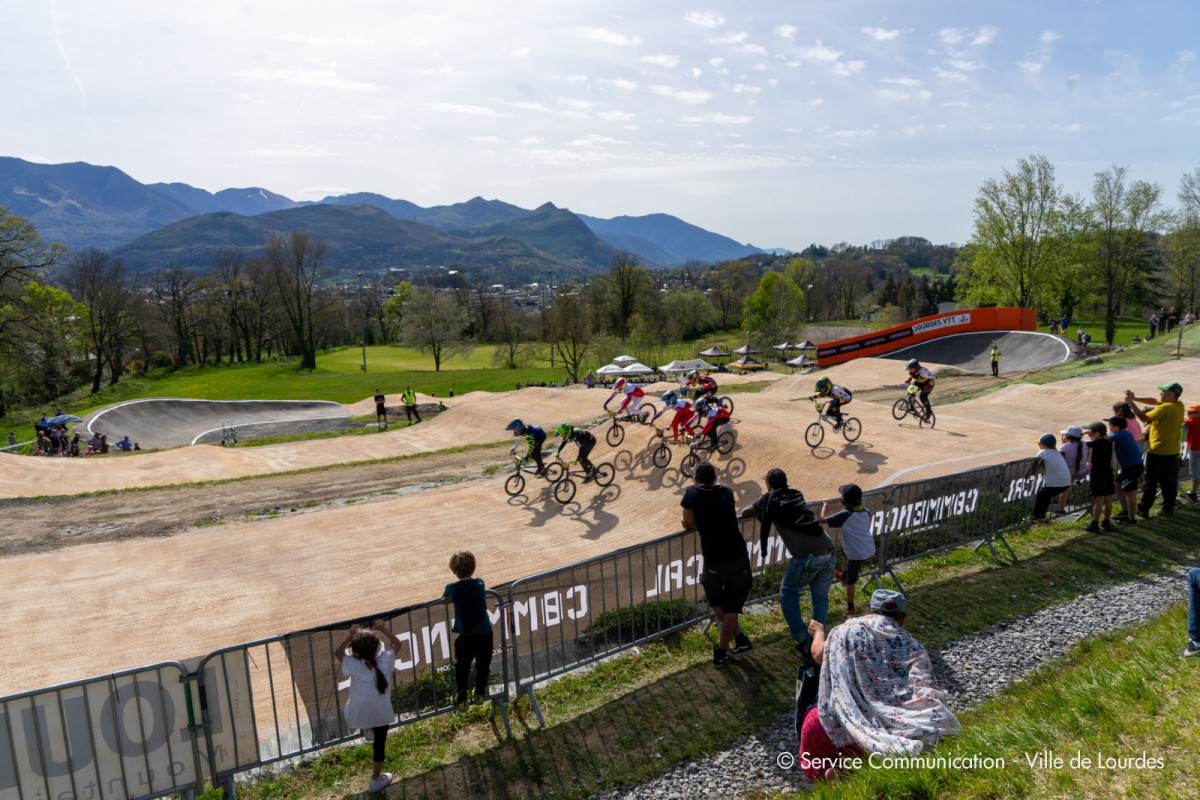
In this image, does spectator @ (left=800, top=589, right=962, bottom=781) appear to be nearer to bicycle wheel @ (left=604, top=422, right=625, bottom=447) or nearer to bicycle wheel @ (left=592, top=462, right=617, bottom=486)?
bicycle wheel @ (left=592, top=462, right=617, bottom=486)

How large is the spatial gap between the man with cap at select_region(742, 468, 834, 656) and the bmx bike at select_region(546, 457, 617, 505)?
11.1 metres

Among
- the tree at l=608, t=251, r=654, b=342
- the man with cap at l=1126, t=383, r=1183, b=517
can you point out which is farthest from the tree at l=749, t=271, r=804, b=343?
the man with cap at l=1126, t=383, r=1183, b=517

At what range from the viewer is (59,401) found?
59000 millimetres

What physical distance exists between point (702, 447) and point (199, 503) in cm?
1546

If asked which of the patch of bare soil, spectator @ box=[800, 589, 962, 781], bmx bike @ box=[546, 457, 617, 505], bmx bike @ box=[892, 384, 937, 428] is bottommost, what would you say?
the patch of bare soil

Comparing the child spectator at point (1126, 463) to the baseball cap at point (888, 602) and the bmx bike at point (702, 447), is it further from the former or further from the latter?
the bmx bike at point (702, 447)

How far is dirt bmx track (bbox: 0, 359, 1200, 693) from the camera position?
11.6 metres

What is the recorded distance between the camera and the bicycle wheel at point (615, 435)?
22.2 meters

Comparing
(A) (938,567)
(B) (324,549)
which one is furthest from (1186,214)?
(B) (324,549)

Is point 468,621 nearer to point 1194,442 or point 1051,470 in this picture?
point 1051,470

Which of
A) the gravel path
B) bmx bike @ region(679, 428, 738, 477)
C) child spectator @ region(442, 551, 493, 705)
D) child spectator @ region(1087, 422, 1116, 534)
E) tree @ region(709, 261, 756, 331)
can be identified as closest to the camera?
the gravel path

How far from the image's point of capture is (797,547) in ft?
22.9

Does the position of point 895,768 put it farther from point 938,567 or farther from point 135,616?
point 135,616

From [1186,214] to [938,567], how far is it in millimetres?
76848
